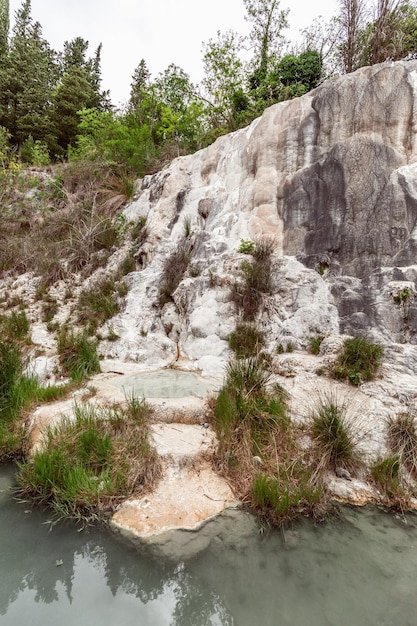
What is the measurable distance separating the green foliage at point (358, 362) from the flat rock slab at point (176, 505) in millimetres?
2476

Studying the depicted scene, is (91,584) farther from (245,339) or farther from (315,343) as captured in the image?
(315,343)

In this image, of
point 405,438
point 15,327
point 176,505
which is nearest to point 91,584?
point 176,505

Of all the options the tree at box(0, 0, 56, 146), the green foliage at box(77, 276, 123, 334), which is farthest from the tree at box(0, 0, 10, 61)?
the green foliage at box(77, 276, 123, 334)

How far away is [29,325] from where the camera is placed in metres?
7.04

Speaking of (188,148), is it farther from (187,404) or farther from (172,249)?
(187,404)

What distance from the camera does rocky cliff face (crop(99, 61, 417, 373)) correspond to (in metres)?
5.58

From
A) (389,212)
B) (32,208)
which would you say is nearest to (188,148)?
(32,208)

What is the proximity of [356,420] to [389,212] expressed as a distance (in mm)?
4144

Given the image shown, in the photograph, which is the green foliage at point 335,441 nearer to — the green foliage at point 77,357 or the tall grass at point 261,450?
the tall grass at point 261,450

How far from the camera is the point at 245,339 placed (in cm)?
592

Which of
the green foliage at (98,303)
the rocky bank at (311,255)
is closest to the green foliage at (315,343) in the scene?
the rocky bank at (311,255)

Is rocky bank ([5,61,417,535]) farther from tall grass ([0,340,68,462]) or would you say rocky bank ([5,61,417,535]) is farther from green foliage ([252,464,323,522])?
green foliage ([252,464,323,522])

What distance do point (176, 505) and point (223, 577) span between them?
2.57 ft

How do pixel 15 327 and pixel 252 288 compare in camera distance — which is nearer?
pixel 252 288
